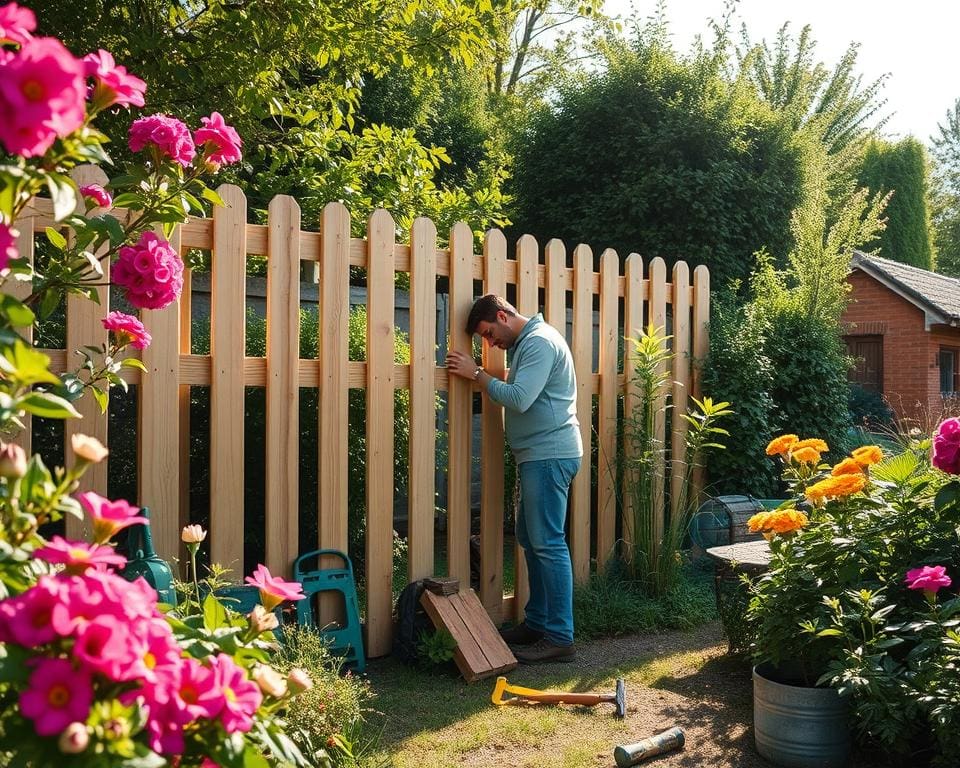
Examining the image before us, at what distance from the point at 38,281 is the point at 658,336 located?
4.19 meters

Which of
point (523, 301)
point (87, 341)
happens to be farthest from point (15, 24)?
point (523, 301)

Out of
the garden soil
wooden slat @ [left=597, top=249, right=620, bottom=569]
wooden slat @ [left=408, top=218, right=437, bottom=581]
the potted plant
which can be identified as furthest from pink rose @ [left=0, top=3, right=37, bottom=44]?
wooden slat @ [left=597, top=249, right=620, bottom=569]

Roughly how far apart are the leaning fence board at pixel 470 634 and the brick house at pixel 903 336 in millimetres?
13976

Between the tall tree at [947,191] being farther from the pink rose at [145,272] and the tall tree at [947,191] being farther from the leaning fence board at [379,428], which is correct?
the pink rose at [145,272]

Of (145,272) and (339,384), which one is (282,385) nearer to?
(339,384)

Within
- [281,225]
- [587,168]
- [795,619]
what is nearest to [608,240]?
[587,168]

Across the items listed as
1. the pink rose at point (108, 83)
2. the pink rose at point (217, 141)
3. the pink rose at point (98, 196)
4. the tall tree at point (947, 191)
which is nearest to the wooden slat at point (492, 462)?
the pink rose at point (217, 141)

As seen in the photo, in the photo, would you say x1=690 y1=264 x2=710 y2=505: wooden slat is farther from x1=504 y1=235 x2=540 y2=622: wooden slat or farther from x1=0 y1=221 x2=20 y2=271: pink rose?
x1=0 y1=221 x2=20 y2=271: pink rose

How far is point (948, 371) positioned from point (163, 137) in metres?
18.7

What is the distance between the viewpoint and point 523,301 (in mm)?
4906

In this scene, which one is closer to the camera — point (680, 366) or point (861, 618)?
point (861, 618)

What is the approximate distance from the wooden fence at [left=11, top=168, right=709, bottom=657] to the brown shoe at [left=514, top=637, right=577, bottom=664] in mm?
520

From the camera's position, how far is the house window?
58.0ft

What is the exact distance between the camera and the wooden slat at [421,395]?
4449 mm
